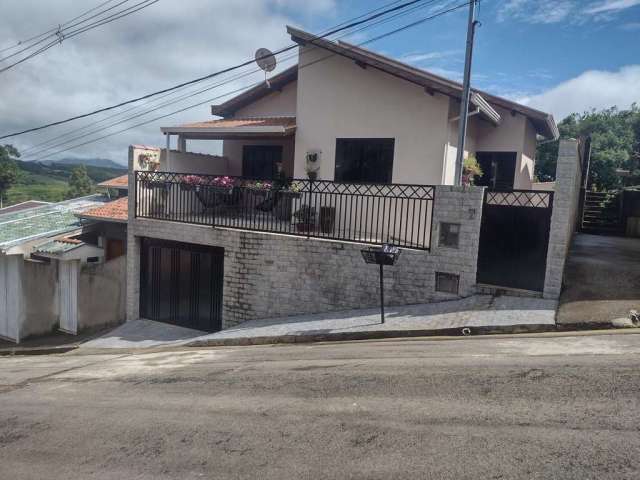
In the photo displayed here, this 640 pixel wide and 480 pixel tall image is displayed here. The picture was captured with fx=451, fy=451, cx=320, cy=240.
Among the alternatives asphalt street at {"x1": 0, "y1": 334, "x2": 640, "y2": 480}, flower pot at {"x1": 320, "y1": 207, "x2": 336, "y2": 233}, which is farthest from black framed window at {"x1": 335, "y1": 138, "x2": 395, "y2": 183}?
asphalt street at {"x1": 0, "y1": 334, "x2": 640, "y2": 480}

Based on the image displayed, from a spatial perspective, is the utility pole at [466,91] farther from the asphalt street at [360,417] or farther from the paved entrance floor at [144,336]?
the paved entrance floor at [144,336]

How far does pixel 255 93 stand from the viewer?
14.0 m

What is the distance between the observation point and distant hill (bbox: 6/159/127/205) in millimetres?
65531

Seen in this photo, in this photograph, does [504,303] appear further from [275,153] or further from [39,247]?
[39,247]

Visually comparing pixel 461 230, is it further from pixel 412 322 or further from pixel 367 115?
pixel 367 115

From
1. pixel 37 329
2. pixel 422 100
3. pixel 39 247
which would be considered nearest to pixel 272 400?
pixel 422 100

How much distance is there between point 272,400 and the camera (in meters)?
4.86

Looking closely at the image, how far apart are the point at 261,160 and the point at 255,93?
2.08 m

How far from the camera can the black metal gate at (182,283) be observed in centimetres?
1028

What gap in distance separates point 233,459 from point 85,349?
7579 mm

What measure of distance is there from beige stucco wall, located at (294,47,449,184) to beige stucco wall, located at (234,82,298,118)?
2001 mm

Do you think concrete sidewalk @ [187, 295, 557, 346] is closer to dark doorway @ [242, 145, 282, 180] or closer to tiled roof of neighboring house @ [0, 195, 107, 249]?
dark doorway @ [242, 145, 282, 180]

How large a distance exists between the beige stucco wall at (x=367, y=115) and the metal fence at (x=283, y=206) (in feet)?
2.94

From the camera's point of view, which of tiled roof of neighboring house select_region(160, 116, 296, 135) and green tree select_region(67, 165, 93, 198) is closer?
tiled roof of neighboring house select_region(160, 116, 296, 135)
